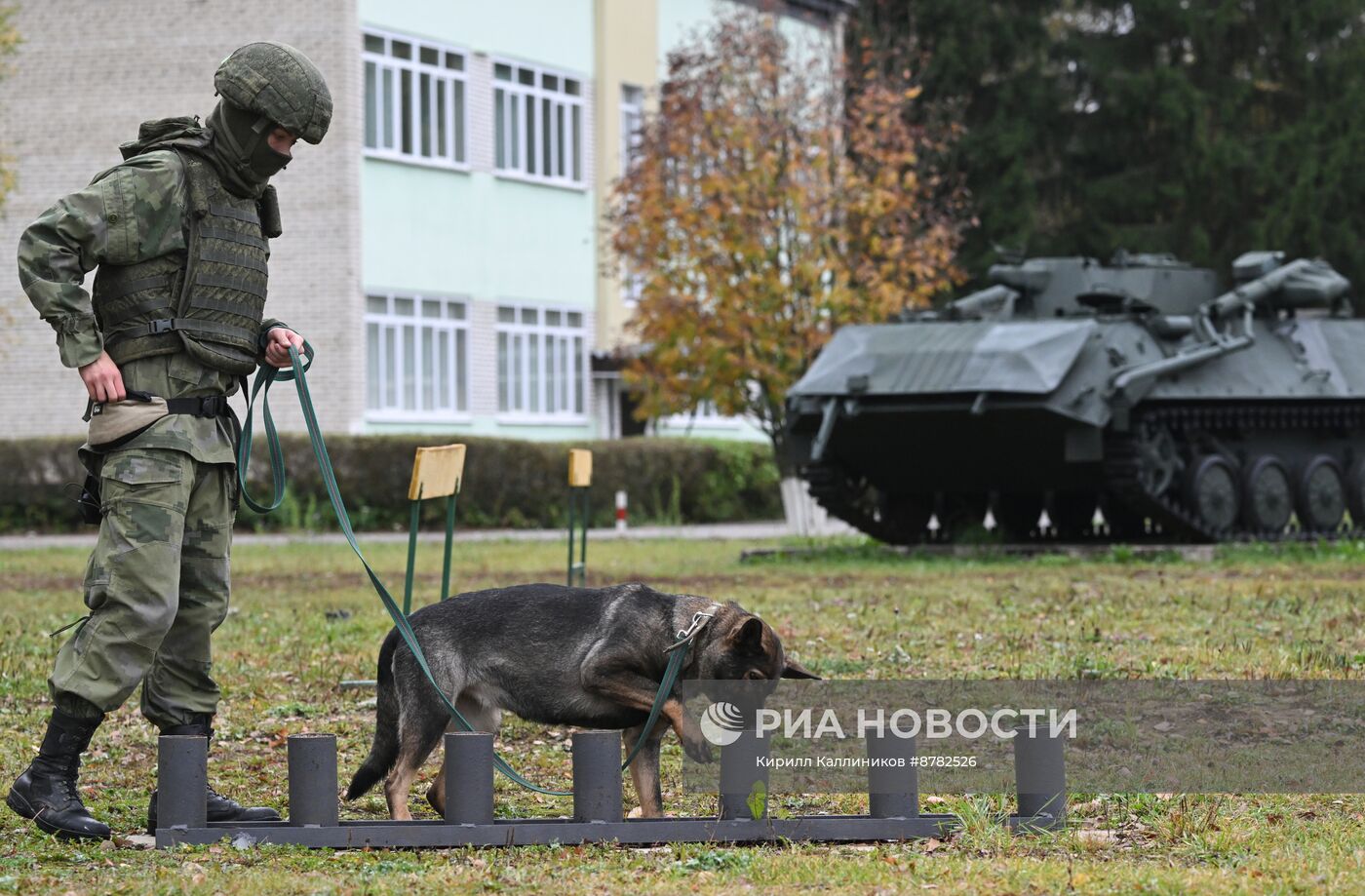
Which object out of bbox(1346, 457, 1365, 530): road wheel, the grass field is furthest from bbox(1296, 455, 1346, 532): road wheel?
the grass field

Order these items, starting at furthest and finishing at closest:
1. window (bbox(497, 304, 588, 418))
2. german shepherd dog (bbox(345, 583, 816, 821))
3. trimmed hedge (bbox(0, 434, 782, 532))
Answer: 1. window (bbox(497, 304, 588, 418))
2. trimmed hedge (bbox(0, 434, 782, 532))
3. german shepherd dog (bbox(345, 583, 816, 821))

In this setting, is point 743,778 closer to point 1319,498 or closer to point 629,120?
point 1319,498

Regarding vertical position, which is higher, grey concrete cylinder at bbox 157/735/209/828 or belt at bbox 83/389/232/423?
belt at bbox 83/389/232/423

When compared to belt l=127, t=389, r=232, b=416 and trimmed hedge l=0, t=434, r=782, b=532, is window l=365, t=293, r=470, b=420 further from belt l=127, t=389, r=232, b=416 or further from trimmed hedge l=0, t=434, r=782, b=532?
belt l=127, t=389, r=232, b=416

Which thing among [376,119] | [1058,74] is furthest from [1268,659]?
[1058,74]

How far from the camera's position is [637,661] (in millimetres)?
6562

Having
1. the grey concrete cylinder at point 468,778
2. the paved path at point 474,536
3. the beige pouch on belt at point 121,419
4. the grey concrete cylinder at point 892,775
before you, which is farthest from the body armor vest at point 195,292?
the paved path at point 474,536

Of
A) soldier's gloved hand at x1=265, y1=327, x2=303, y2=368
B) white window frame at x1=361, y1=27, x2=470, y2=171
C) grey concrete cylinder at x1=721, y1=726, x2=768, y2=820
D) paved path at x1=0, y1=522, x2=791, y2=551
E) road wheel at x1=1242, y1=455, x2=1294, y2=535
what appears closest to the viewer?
grey concrete cylinder at x1=721, y1=726, x2=768, y2=820

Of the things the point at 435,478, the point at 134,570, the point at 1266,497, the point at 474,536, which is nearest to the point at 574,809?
the point at 134,570

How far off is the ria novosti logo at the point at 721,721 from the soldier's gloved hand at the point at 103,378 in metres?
1.95

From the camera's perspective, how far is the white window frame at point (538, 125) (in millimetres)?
33812

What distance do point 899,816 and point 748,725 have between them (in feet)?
1.71

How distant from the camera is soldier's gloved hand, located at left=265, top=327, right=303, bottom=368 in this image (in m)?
6.75

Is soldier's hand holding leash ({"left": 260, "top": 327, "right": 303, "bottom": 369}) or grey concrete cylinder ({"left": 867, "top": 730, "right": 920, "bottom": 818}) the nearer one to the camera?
grey concrete cylinder ({"left": 867, "top": 730, "right": 920, "bottom": 818})
